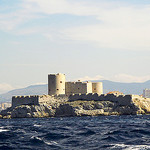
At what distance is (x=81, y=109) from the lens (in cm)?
9944

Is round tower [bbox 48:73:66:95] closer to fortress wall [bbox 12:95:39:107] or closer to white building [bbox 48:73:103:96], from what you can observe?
white building [bbox 48:73:103:96]

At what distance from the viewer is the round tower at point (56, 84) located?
114188mm

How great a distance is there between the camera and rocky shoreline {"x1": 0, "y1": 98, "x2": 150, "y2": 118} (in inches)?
3895

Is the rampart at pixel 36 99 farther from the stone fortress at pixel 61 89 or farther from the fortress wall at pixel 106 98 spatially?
the fortress wall at pixel 106 98

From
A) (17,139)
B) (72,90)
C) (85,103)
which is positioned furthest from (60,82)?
(17,139)

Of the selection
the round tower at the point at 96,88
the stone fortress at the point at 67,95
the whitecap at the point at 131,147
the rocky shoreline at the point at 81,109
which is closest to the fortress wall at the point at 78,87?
the stone fortress at the point at 67,95

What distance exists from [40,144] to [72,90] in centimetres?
8508

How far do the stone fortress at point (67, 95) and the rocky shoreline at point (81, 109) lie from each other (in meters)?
1.63

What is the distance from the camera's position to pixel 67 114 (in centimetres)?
10044

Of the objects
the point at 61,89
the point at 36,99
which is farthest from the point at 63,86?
the point at 36,99

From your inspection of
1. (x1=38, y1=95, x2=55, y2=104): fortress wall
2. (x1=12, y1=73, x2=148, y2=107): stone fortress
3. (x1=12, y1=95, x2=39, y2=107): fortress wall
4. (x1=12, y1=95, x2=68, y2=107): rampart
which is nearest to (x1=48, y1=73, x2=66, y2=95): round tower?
(x1=12, y1=73, x2=148, y2=107): stone fortress

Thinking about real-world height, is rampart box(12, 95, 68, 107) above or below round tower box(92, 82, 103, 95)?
below

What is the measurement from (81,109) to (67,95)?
10771mm

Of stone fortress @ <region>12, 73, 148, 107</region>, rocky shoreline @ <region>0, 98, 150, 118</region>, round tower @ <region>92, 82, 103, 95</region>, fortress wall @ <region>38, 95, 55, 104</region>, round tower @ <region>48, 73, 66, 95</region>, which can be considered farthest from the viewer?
round tower @ <region>92, 82, 103, 95</region>
